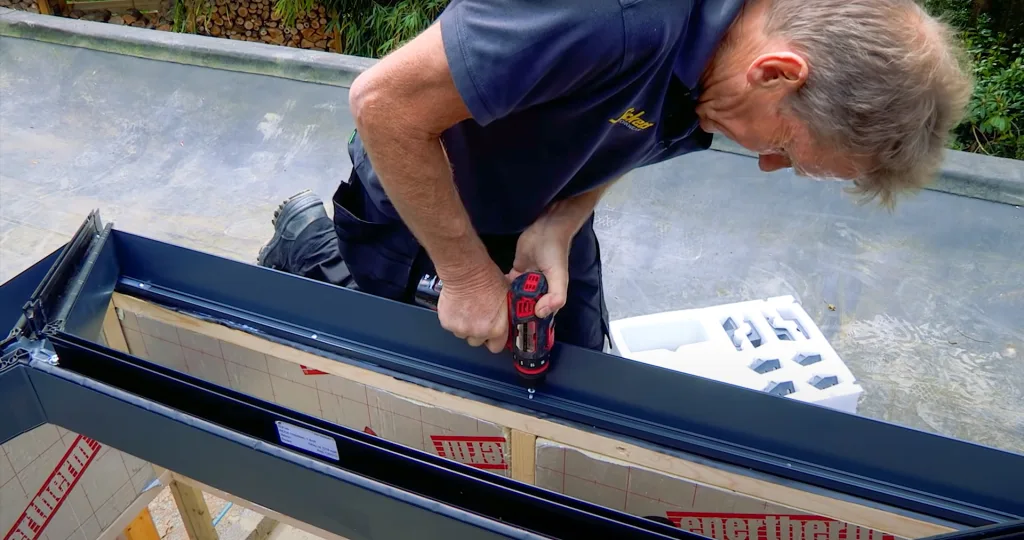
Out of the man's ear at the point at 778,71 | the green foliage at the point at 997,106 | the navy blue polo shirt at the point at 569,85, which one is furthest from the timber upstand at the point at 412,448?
the green foliage at the point at 997,106

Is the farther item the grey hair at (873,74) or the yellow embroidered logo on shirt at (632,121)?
the yellow embroidered logo on shirt at (632,121)

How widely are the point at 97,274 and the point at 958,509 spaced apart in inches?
56.7

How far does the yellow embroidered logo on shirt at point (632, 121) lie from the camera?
108 centimetres

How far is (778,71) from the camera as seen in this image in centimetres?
96

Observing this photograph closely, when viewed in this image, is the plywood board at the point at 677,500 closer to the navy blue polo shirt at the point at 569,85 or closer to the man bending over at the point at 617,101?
the man bending over at the point at 617,101

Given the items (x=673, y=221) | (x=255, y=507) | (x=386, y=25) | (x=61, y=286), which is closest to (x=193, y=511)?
(x=255, y=507)

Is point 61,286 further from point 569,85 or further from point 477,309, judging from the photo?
point 569,85

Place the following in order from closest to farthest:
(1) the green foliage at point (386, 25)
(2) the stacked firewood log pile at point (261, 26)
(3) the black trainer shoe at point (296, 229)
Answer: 1. (3) the black trainer shoe at point (296, 229)
2. (1) the green foliage at point (386, 25)
3. (2) the stacked firewood log pile at point (261, 26)

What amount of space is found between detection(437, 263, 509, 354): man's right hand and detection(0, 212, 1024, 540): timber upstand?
5 centimetres

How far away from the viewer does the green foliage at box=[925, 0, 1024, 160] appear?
10.9ft

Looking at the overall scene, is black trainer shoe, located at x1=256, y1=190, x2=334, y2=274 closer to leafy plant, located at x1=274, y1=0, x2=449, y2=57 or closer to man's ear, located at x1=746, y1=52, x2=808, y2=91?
man's ear, located at x1=746, y1=52, x2=808, y2=91

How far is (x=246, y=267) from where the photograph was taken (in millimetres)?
1295

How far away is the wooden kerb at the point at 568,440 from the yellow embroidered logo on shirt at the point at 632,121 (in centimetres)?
49

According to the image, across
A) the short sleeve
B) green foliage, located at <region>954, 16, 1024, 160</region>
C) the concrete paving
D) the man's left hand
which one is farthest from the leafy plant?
the short sleeve
